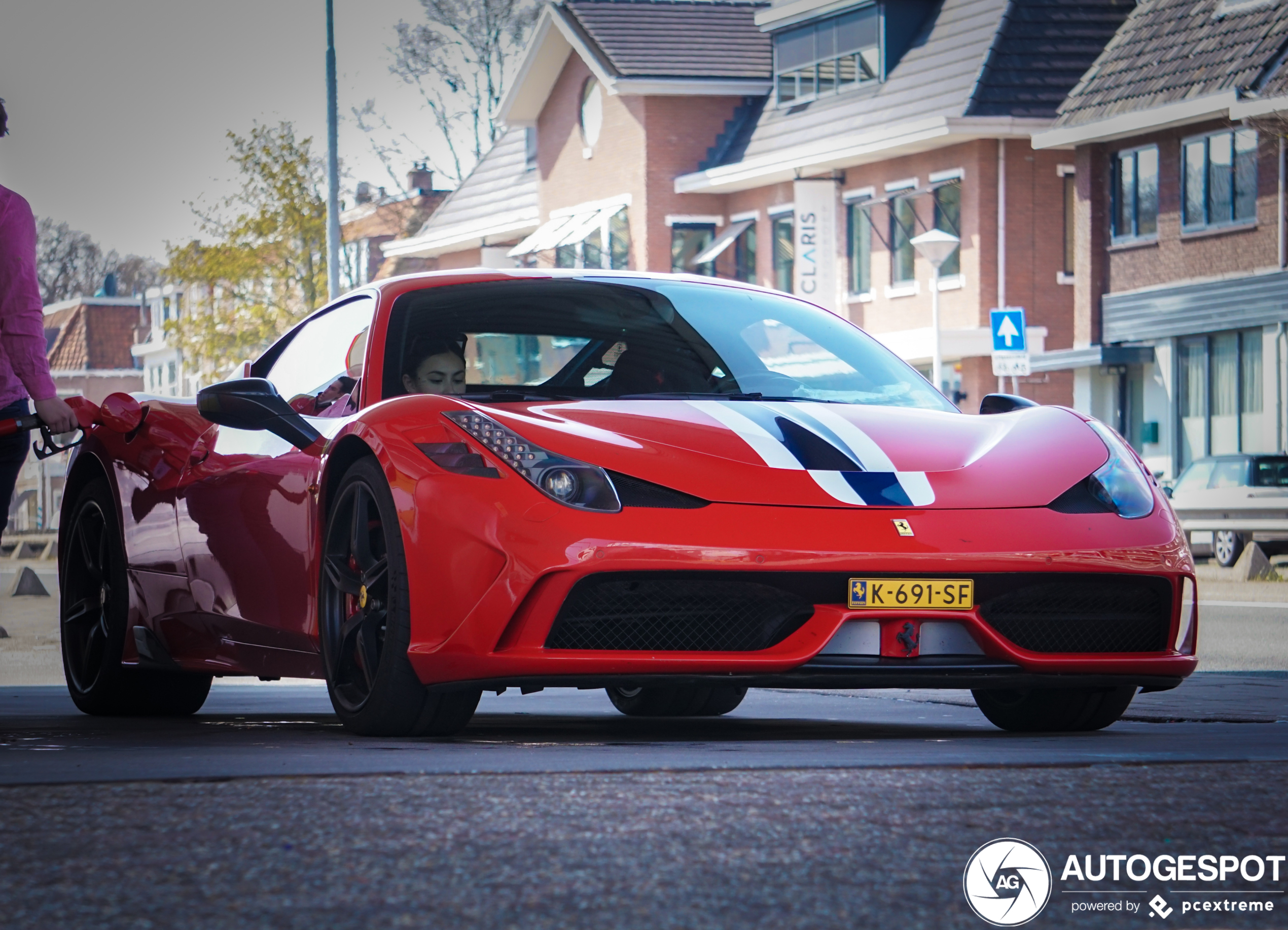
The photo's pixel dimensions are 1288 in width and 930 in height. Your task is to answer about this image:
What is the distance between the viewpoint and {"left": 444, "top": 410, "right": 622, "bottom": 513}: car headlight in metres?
5.27

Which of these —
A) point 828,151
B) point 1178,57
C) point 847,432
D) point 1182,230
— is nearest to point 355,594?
point 847,432

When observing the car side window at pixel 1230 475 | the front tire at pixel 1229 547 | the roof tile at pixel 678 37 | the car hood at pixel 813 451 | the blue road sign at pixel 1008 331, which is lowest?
the front tire at pixel 1229 547

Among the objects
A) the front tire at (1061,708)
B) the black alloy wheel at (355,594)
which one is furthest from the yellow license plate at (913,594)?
the black alloy wheel at (355,594)

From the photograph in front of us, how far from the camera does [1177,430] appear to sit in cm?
3588

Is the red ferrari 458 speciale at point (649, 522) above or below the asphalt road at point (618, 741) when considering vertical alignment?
above

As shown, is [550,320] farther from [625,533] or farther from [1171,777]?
[1171,777]

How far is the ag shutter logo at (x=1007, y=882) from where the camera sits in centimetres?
290

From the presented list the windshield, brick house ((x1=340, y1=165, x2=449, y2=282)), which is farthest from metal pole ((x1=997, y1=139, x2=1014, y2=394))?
the windshield

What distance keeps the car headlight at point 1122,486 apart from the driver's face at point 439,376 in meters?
1.84

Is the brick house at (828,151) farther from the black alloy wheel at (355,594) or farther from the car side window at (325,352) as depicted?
the black alloy wheel at (355,594)

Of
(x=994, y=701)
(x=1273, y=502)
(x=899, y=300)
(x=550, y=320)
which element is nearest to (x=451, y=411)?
(x=550, y=320)

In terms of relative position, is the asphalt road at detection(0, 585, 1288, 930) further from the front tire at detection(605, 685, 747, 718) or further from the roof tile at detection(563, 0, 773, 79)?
the roof tile at detection(563, 0, 773, 79)

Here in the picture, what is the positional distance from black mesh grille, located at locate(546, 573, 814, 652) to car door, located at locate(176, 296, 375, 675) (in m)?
1.05

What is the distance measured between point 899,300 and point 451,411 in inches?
1386
